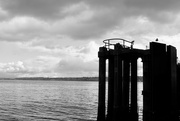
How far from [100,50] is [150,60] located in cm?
351

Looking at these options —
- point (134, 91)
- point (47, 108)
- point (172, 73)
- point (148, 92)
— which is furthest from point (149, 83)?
point (47, 108)

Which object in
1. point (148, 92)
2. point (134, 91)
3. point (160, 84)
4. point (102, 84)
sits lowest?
point (134, 91)

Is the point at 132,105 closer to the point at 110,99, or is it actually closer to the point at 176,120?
the point at 110,99

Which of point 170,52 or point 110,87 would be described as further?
point 110,87

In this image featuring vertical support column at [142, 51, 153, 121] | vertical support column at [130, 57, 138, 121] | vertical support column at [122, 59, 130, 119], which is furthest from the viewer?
vertical support column at [130, 57, 138, 121]

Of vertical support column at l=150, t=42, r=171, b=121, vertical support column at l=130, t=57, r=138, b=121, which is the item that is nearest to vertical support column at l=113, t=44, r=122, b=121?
vertical support column at l=150, t=42, r=171, b=121

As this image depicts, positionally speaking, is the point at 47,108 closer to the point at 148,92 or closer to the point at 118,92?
the point at 118,92

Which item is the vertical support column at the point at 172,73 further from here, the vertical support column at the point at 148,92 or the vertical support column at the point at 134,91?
the vertical support column at the point at 134,91

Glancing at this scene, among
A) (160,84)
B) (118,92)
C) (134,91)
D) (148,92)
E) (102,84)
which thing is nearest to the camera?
(148,92)

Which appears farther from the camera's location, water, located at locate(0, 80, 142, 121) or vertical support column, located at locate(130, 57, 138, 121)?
water, located at locate(0, 80, 142, 121)

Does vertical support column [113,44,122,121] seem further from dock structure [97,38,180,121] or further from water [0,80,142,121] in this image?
water [0,80,142,121]

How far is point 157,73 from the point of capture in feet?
43.8

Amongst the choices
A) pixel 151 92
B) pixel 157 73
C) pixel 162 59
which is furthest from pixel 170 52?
pixel 151 92

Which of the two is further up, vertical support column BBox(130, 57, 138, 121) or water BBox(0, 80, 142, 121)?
vertical support column BBox(130, 57, 138, 121)
